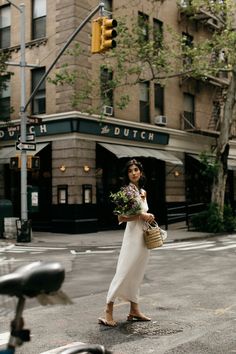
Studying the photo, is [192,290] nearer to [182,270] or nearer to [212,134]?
[182,270]

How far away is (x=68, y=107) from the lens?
22.3m

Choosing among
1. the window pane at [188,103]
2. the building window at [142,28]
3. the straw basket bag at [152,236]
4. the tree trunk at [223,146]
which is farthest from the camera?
the window pane at [188,103]

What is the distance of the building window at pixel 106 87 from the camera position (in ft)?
71.7

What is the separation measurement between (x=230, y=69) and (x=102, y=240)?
31.0 ft

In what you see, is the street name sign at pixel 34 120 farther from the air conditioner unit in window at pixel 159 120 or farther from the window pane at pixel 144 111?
the air conditioner unit in window at pixel 159 120

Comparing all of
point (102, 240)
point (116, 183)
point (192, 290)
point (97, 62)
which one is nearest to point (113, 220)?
point (116, 183)

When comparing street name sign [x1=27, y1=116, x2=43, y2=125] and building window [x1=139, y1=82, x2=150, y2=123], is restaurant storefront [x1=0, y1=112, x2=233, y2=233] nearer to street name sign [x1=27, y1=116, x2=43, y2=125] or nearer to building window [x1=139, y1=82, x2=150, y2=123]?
building window [x1=139, y1=82, x2=150, y2=123]

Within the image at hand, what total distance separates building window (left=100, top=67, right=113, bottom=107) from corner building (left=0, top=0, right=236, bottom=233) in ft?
0.28

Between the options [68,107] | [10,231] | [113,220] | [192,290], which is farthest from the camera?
[113,220]

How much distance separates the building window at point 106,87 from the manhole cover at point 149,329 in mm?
16310

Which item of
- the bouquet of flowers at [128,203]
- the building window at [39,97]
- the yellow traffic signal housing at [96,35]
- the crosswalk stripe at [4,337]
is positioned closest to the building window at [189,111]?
the building window at [39,97]

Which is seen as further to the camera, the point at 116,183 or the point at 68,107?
the point at 116,183

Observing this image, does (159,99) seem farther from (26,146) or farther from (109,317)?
(109,317)

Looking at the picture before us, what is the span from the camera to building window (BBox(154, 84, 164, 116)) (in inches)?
1066
